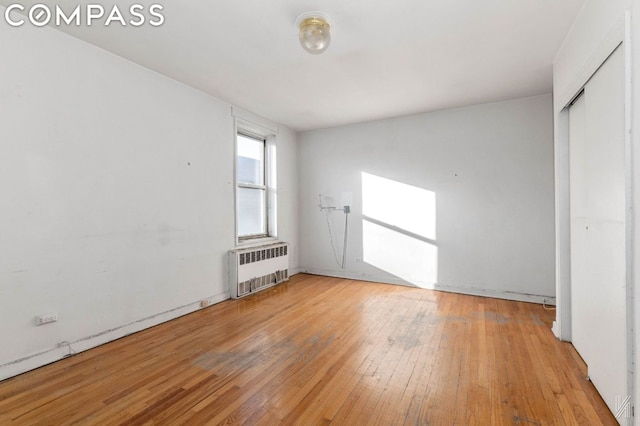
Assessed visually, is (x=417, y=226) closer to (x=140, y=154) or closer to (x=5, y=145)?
(x=140, y=154)

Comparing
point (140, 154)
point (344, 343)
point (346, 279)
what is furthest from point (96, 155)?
Answer: point (346, 279)

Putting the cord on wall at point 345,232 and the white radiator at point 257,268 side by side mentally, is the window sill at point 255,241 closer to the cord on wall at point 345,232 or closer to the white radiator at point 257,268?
the white radiator at point 257,268

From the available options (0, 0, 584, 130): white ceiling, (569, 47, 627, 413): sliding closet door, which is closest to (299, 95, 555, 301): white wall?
(0, 0, 584, 130): white ceiling

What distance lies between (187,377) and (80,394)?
25.9 inches

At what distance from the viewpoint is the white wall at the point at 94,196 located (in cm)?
221

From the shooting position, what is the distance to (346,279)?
5.14m

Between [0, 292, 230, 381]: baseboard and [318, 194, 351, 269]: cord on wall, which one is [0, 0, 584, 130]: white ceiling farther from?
[0, 292, 230, 381]: baseboard

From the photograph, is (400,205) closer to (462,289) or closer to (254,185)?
(462,289)

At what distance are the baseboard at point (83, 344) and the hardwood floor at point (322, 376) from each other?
6cm

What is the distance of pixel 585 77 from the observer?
2.08 metres

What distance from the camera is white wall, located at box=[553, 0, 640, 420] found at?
1.44 metres

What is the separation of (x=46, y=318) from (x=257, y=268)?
2.40m

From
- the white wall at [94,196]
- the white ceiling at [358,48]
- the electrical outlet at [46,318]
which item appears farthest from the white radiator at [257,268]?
the white ceiling at [358,48]

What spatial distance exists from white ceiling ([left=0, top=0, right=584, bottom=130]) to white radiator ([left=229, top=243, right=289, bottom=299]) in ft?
7.12
